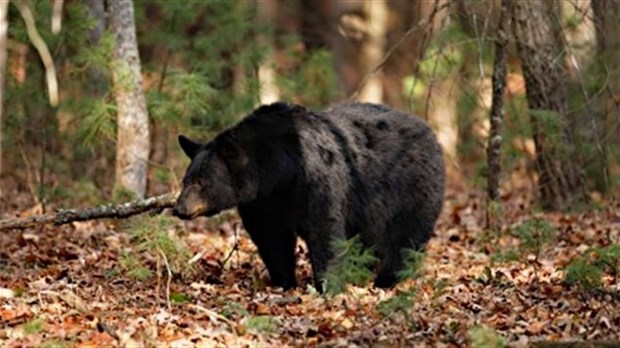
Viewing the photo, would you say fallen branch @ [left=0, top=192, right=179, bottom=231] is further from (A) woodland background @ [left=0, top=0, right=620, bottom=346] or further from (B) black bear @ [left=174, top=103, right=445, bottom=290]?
(B) black bear @ [left=174, top=103, right=445, bottom=290]

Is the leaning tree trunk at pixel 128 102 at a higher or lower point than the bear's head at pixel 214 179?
higher

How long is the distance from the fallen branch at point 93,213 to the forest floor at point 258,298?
0.24 meters

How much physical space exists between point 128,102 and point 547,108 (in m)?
5.14

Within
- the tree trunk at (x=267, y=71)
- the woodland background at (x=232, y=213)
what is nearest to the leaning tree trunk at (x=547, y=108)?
the woodland background at (x=232, y=213)

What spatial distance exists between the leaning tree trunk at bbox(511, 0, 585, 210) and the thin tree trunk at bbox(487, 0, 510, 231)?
0.61 m

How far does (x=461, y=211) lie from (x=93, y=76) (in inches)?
208

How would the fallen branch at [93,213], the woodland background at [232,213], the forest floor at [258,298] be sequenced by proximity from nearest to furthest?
the forest floor at [258,298], the woodland background at [232,213], the fallen branch at [93,213]

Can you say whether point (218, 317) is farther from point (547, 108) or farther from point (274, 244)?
point (547, 108)

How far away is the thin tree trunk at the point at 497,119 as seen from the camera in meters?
13.1

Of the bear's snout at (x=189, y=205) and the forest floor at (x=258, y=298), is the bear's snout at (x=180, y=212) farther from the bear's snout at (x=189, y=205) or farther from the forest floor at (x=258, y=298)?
the forest floor at (x=258, y=298)

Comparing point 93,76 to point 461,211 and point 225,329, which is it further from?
point 225,329

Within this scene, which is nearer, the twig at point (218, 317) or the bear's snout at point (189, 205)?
the twig at point (218, 317)

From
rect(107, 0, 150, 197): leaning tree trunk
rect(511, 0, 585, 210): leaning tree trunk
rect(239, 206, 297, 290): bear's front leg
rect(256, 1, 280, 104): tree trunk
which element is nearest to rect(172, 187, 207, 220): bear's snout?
rect(239, 206, 297, 290): bear's front leg

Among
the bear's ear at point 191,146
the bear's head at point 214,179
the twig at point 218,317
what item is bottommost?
the twig at point 218,317
